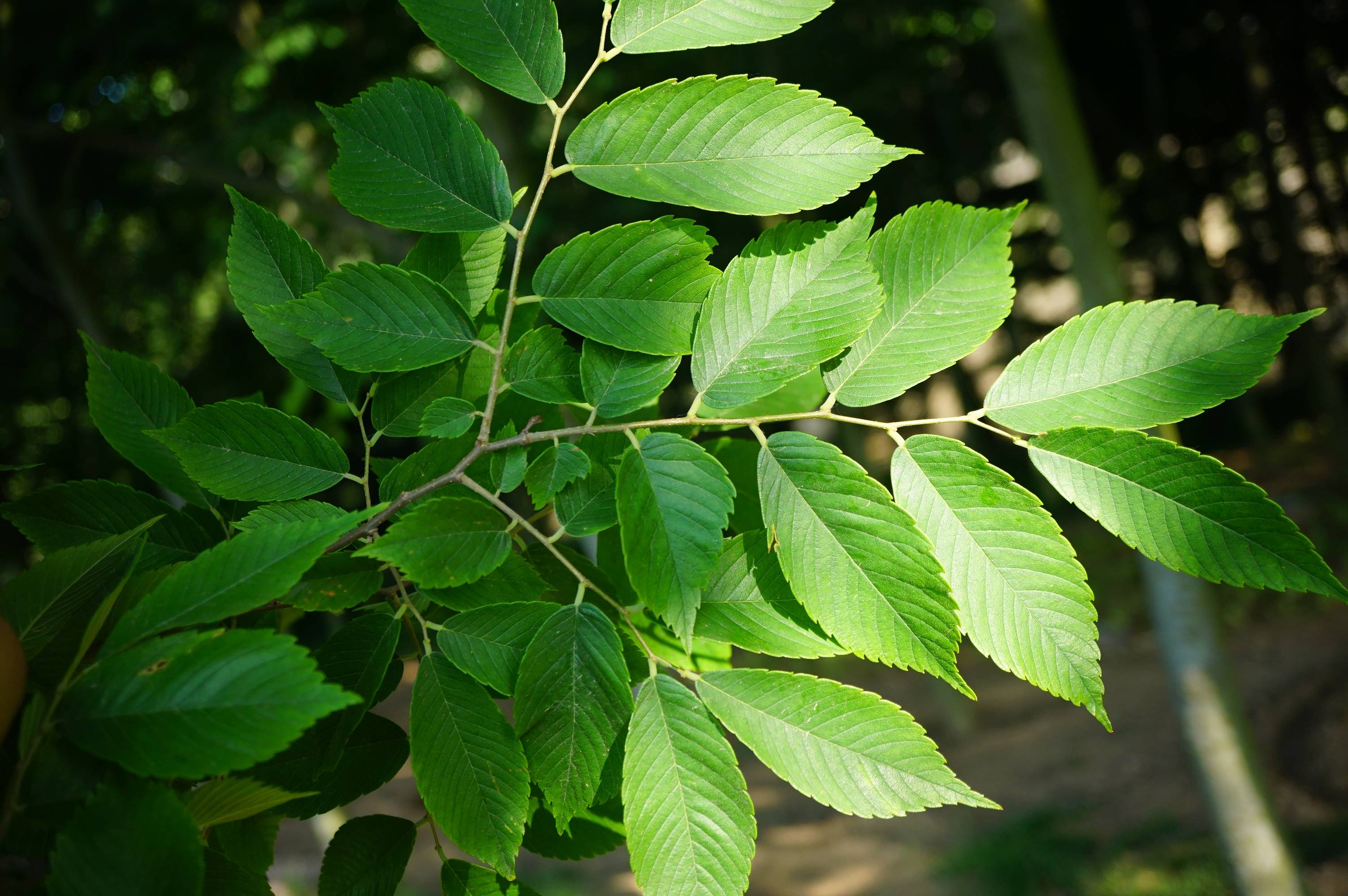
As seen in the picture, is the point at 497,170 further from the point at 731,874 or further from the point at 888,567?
the point at 731,874

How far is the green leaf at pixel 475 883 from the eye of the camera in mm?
783

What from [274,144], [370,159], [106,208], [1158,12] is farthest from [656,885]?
[1158,12]

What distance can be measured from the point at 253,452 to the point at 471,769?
1.22 ft

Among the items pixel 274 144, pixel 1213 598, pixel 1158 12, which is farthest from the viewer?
pixel 1158 12

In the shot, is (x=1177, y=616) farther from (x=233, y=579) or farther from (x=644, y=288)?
(x=233, y=579)

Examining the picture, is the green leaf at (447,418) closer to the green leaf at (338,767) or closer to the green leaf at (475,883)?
the green leaf at (338,767)

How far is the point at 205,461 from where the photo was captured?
805mm

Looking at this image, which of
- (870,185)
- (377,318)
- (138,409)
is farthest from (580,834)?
(870,185)

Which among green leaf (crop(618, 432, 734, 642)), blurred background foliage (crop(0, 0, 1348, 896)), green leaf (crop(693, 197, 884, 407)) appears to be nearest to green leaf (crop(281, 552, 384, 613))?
green leaf (crop(618, 432, 734, 642))

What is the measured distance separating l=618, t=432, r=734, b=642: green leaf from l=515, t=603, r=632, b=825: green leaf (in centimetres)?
8

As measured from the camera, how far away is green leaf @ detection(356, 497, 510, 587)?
651 mm

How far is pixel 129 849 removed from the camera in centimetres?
55

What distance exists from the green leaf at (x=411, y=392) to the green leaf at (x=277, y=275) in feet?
0.14

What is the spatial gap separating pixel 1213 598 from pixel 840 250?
16.4ft
